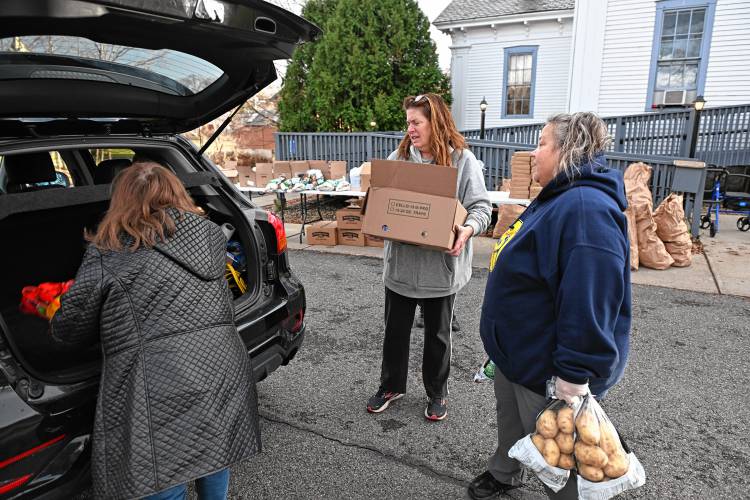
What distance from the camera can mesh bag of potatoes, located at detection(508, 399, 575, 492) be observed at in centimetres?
163

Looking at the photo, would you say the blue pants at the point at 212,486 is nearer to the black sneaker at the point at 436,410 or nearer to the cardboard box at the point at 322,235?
the black sneaker at the point at 436,410

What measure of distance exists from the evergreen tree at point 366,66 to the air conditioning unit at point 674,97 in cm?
520

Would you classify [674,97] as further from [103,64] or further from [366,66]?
[103,64]

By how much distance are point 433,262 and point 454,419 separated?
0.97m

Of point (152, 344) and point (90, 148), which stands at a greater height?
point (90, 148)

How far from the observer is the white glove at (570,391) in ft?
5.28

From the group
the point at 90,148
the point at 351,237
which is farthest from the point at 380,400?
the point at 351,237

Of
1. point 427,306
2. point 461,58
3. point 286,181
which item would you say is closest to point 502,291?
point 427,306

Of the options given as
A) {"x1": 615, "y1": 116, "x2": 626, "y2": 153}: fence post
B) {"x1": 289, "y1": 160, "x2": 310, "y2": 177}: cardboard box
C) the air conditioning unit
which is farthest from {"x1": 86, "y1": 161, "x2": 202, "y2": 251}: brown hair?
the air conditioning unit

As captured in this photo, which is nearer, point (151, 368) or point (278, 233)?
point (151, 368)

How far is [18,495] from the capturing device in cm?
156

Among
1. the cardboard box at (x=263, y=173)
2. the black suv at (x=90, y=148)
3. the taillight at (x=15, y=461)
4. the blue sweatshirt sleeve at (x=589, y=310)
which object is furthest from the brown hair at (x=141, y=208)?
the cardboard box at (x=263, y=173)

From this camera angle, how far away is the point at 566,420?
163cm

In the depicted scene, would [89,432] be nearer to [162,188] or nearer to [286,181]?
[162,188]
